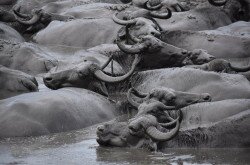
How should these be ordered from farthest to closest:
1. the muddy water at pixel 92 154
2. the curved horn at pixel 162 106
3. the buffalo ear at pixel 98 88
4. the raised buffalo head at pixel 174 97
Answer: the buffalo ear at pixel 98 88
the raised buffalo head at pixel 174 97
the curved horn at pixel 162 106
the muddy water at pixel 92 154

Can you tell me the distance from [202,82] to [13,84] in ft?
8.58

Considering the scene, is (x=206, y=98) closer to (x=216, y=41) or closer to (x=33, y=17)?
(x=216, y=41)

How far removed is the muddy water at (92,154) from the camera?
8.80m

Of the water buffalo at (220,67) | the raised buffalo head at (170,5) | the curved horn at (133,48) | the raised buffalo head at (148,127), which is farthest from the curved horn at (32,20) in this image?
the raised buffalo head at (148,127)

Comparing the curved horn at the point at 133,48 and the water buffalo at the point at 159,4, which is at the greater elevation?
the curved horn at the point at 133,48

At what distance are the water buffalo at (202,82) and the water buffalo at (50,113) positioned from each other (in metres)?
1.09

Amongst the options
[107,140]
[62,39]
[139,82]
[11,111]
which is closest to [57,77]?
[139,82]

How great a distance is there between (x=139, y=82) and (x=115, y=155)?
3941mm

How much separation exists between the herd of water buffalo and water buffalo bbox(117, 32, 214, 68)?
0.05ft

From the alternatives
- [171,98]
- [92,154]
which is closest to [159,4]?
[171,98]

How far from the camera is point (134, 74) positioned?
43.6ft

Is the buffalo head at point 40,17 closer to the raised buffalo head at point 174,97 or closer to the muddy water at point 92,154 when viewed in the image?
the raised buffalo head at point 174,97

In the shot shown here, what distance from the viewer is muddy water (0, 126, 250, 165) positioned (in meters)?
8.80

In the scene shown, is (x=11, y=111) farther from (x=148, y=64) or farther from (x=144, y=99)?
(x=148, y=64)
